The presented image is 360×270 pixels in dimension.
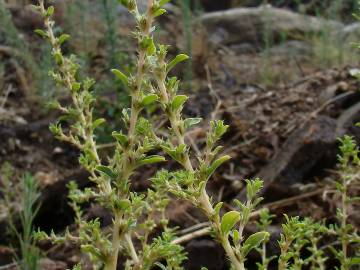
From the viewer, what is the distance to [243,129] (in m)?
3.88

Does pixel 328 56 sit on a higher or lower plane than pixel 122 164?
lower

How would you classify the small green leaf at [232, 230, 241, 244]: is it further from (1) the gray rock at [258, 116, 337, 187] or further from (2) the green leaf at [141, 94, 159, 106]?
(1) the gray rock at [258, 116, 337, 187]

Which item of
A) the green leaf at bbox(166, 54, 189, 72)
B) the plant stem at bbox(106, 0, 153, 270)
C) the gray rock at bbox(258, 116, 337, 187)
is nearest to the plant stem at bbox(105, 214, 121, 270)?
the plant stem at bbox(106, 0, 153, 270)

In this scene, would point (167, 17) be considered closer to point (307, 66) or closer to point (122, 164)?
point (307, 66)

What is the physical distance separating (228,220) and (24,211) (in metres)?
1.41

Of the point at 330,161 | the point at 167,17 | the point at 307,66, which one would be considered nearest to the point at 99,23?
the point at 167,17

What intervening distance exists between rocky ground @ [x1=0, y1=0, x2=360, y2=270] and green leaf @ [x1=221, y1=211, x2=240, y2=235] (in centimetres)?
150

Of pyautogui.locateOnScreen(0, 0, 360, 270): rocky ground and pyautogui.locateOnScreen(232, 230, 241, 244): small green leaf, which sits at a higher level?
pyautogui.locateOnScreen(232, 230, 241, 244): small green leaf

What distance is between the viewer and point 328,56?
6.12 metres

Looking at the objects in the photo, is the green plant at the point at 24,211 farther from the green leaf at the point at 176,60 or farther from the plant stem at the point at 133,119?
the green leaf at the point at 176,60

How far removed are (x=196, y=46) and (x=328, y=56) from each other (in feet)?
5.14

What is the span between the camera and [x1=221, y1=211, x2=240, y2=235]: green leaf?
1238 mm

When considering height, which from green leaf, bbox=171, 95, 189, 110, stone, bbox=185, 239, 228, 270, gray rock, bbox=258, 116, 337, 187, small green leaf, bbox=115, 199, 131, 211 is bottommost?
stone, bbox=185, 239, 228, 270

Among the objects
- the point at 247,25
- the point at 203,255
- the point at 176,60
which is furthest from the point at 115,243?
the point at 247,25
